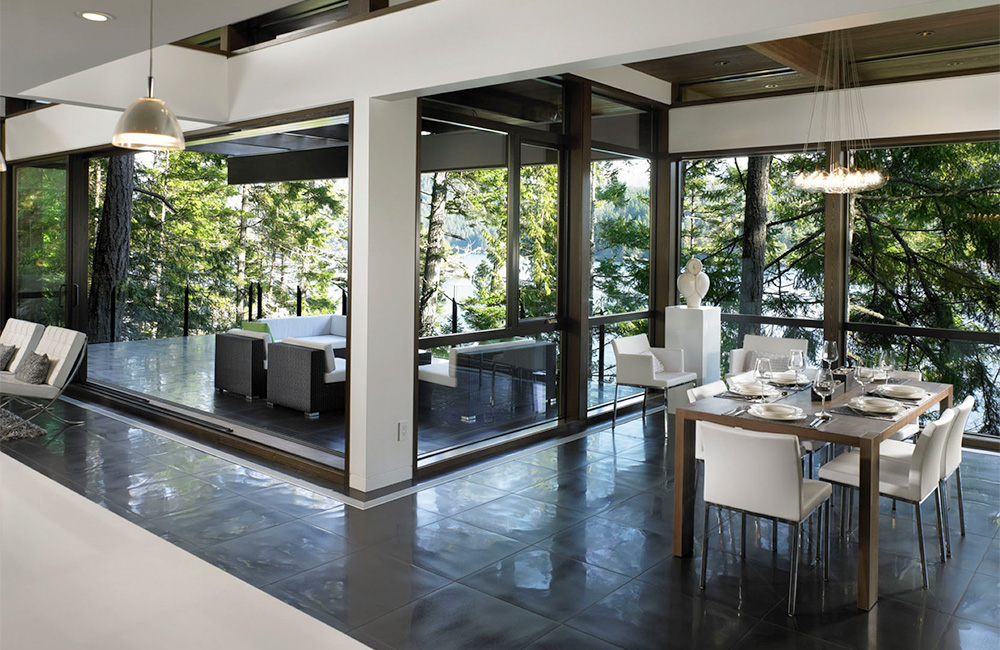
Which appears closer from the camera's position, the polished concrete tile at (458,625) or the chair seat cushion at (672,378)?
the polished concrete tile at (458,625)

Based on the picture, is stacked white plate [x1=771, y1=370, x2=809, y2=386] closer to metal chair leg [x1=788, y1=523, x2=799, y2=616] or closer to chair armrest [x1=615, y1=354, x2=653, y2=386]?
metal chair leg [x1=788, y1=523, x2=799, y2=616]

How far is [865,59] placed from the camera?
642cm

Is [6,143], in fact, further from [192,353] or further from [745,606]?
[745,606]

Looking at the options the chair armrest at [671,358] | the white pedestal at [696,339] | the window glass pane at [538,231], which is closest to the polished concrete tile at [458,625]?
the window glass pane at [538,231]

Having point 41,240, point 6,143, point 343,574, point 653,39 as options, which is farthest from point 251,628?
point 6,143

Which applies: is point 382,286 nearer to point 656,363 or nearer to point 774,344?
point 656,363

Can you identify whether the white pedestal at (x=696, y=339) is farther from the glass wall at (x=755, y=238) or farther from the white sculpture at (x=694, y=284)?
the glass wall at (x=755, y=238)

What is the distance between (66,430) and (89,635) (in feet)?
20.4

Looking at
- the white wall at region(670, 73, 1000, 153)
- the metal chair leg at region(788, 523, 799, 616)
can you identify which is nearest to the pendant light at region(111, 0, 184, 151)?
the metal chair leg at region(788, 523, 799, 616)

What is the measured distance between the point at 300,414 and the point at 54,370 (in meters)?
2.10

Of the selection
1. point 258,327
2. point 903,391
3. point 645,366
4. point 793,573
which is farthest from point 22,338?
point 903,391

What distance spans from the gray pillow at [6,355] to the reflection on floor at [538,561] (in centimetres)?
194

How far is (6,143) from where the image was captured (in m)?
8.66

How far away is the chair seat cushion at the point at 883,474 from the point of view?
364 centimetres
